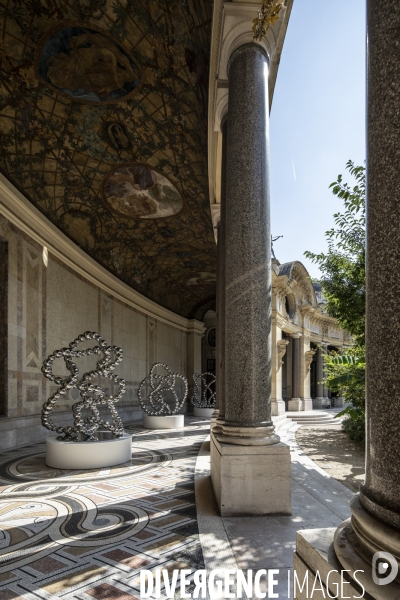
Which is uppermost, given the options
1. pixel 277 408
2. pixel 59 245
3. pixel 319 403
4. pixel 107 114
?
pixel 107 114

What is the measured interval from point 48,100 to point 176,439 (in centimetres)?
916

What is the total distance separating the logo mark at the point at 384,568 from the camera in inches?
65.6

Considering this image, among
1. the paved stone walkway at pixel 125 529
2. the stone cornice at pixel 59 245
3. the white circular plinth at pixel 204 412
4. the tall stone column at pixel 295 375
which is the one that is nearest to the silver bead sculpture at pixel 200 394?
the white circular plinth at pixel 204 412

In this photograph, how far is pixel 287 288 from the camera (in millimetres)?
23422

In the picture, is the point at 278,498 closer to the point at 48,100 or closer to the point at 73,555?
the point at 73,555

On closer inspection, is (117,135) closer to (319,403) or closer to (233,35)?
(233,35)

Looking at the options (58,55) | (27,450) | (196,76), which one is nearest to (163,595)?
(27,450)

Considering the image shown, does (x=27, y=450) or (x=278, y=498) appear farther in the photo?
(x=27, y=450)

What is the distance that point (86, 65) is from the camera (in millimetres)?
9789

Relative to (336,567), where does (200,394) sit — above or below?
below

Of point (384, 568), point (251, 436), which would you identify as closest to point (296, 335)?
point (251, 436)

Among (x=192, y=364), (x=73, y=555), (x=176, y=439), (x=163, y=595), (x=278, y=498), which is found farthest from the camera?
(x=192, y=364)

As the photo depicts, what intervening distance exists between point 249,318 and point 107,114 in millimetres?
8432

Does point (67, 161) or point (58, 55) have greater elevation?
point (58, 55)
